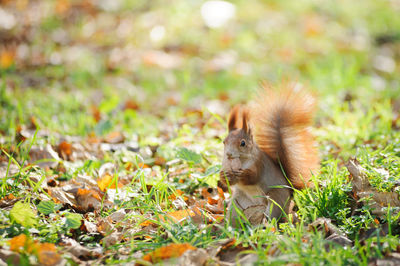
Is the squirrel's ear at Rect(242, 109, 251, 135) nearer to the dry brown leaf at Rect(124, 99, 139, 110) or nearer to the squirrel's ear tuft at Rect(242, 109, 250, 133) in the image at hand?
the squirrel's ear tuft at Rect(242, 109, 250, 133)

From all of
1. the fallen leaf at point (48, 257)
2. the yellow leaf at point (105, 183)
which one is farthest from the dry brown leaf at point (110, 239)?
the yellow leaf at point (105, 183)

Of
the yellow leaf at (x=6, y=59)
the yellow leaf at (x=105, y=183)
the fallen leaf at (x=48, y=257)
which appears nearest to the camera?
the fallen leaf at (x=48, y=257)

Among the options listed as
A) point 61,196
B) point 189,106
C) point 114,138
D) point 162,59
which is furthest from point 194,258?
point 162,59

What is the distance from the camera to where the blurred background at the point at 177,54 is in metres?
4.10

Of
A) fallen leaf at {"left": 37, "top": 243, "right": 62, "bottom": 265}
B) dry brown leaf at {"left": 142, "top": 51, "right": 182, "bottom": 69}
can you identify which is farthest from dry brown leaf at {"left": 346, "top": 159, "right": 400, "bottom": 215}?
dry brown leaf at {"left": 142, "top": 51, "right": 182, "bottom": 69}

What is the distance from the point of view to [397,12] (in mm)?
7293

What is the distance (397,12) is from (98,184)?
22.4 ft

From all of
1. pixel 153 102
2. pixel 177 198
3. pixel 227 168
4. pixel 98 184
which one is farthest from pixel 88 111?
pixel 227 168

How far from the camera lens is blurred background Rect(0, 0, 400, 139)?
4.10 m

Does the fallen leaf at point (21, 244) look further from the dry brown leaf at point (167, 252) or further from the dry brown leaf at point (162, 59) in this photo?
the dry brown leaf at point (162, 59)

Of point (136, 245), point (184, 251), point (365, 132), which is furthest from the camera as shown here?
point (365, 132)

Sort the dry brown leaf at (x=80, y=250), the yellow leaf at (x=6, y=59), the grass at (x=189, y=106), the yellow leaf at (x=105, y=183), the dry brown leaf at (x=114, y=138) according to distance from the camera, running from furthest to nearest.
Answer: the yellow leaf at (x=6, y=59)
the dry brown leaf at (x=114, y=138)
the yellow leaf at (x=105, y=183)
the grass at (x=189, y=106)
the dry brown leaf at (x=80, y=250)

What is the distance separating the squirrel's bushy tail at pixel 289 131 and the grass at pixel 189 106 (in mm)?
111

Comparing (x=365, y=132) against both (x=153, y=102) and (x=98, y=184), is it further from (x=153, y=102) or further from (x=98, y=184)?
(x=153, y=102)
